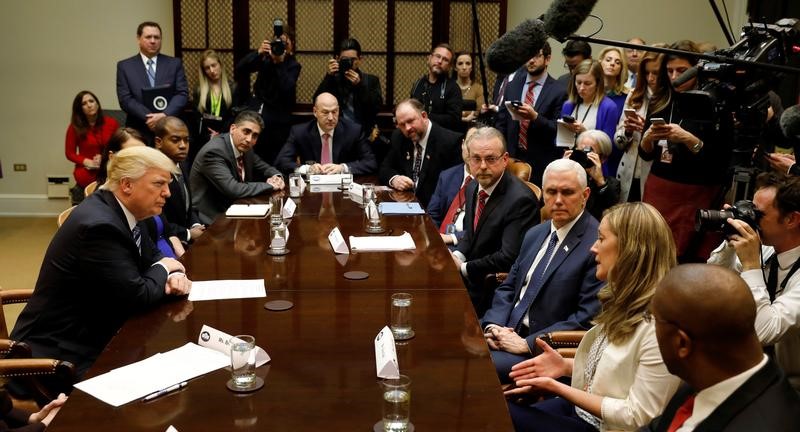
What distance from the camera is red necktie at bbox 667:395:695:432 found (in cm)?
159

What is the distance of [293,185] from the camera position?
4.80 metres

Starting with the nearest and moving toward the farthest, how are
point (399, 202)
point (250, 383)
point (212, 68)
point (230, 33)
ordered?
1. point (250, 383)
2. point (399, 202)
3. point (212, 68)
4. point (230, 33)

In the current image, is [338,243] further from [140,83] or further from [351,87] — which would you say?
[140,83]

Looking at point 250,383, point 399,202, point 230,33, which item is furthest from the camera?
point 230,33

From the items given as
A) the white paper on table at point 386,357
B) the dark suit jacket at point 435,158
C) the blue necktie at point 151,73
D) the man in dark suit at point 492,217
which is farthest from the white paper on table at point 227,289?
the blue necktie at point 151,73

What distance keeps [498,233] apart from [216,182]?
205 centimetres

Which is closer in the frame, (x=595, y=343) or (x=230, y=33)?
(x=595, y=343)

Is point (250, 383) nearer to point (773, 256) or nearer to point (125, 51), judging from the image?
point (773, 256)

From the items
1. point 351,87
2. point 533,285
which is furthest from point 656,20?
point 533,285

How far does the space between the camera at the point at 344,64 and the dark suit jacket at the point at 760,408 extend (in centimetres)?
529

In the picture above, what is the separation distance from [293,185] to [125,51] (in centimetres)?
371

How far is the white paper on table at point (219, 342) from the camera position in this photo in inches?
82.4

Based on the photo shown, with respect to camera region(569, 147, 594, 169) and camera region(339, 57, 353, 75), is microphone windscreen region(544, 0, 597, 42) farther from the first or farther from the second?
camera region(339, 57, 353, 75)

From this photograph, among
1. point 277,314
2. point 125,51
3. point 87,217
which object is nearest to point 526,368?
point 277,314
